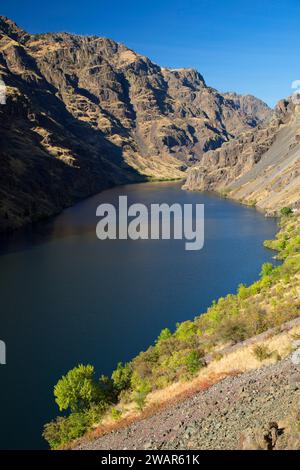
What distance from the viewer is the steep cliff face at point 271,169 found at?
128750mm

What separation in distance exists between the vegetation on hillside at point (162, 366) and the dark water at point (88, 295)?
13.0 ft

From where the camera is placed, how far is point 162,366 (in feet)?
110

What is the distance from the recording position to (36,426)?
33.0 metres

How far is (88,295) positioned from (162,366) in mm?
28952

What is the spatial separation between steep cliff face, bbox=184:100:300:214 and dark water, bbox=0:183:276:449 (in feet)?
79.5

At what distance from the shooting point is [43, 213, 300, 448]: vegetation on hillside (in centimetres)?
2922

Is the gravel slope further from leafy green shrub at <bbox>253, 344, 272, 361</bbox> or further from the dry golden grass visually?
leafy green shrub at <bbox>253, 344, 272, 361</bbox>

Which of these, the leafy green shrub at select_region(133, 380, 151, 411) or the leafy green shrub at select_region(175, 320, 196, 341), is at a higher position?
the leafy green shrub at select_region(175, 320, 196, 341)

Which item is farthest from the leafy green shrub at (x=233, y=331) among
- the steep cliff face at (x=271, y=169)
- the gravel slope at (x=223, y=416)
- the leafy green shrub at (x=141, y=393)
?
the steep cliff face at (x=271, y=169)

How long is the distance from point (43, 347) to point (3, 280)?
26.5 metres

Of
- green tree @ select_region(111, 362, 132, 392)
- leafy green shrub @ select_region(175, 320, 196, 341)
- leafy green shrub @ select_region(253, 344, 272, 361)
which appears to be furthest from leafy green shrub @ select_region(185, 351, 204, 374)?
leafy green shrub @ select_region(175, 320, 196, 341)

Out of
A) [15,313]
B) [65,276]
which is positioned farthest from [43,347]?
[65,276]
